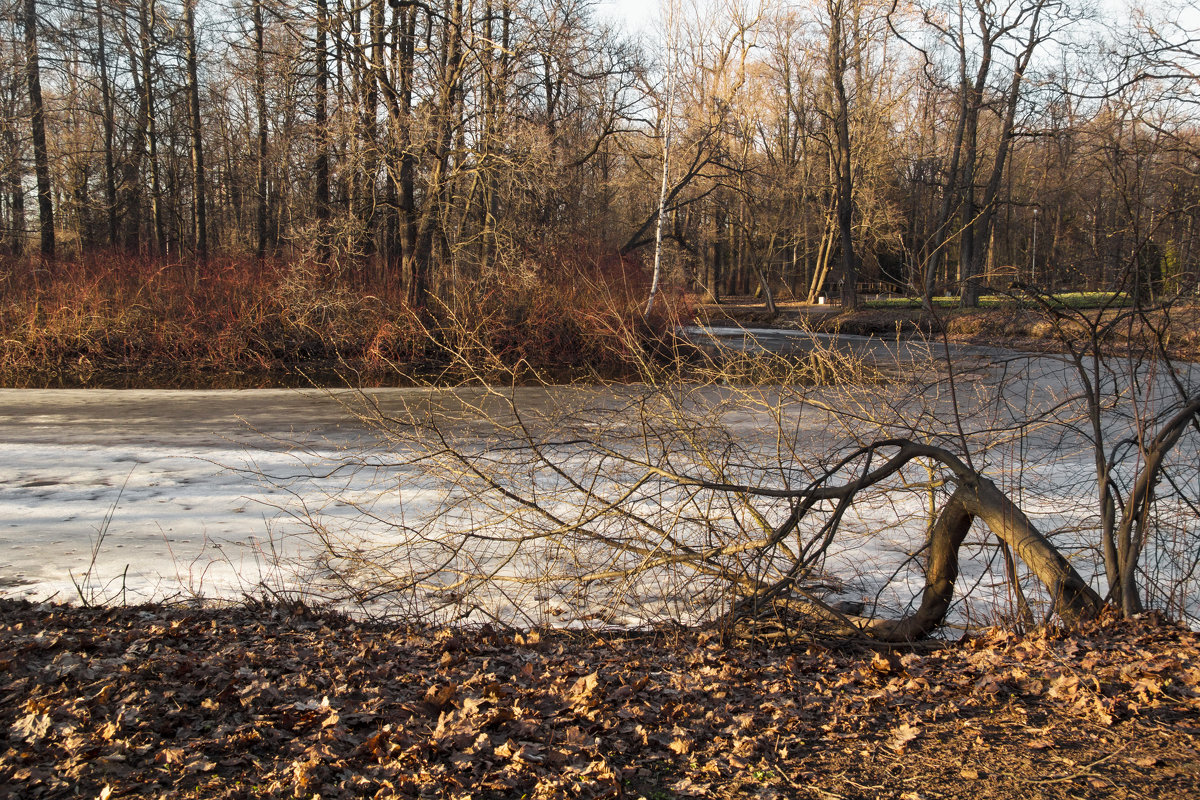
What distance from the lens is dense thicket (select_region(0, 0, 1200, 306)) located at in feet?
64.2

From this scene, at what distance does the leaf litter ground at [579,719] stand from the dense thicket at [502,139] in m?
2.18

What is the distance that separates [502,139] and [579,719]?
18015mm

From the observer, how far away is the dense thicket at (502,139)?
19562 mm

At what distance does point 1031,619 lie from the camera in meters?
5.04

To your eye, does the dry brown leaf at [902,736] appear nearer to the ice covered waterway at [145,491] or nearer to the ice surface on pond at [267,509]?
the ice surface on pond at [267,509]

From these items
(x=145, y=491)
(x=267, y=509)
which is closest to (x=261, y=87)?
(x=145, y=491)

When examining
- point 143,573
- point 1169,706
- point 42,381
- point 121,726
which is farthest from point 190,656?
point 42,381

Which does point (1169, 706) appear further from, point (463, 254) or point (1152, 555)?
point (463, 254)

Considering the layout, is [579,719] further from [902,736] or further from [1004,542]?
[1004,542]

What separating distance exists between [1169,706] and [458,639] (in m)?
3.50

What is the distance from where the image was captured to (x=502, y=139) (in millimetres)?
20109

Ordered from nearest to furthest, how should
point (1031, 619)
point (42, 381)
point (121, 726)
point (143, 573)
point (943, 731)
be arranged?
point (121, 726) → point (943, 731) → point (1031, 619) → point (143, 573) → point (42, 381)

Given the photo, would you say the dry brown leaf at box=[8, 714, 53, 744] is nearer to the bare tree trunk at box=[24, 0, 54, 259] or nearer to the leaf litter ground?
the leaf litter ground

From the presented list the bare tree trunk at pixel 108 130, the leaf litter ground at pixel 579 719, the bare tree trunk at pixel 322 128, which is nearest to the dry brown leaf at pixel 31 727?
the leaf litter ground at pixel 579 719
